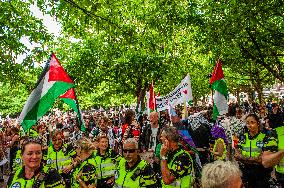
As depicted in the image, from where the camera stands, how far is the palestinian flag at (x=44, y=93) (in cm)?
546

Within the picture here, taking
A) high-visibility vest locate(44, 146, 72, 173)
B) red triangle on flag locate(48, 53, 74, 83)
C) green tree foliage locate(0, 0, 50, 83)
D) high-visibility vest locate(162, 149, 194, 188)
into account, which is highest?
green tree foliage locate(0, 0, 50, 83)

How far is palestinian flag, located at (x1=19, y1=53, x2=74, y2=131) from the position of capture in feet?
17.9

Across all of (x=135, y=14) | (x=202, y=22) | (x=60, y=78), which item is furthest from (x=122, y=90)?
(x=60, y=78)

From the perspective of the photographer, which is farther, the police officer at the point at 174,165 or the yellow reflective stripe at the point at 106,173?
the yellow reflective stripe at the point at 106,173

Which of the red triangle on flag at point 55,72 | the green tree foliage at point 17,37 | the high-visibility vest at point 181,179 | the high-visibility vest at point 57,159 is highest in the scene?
the green tree foliage at point 17,37

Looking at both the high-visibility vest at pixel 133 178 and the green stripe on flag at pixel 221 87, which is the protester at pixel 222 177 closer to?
the high-visibility vest at pixel 133 178

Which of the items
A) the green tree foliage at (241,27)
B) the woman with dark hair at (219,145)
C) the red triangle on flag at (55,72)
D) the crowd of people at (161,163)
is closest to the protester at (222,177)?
the crowd of people at (161,163)

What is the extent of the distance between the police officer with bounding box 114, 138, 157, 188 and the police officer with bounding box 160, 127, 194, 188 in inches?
9.0

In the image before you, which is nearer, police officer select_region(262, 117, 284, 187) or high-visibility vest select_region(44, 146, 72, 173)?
police officer select_region(262, 117, 284, 187)

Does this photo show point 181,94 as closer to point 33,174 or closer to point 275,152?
point 275,152

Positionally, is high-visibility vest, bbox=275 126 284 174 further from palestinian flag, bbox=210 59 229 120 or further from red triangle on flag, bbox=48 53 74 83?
red triangle on flag, bbox=48 53 74 83

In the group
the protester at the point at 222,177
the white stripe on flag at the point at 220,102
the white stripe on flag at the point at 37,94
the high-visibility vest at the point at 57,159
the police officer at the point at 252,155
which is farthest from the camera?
the white stripe on flag at the point at 220,102

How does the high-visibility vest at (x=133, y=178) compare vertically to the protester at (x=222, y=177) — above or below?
below

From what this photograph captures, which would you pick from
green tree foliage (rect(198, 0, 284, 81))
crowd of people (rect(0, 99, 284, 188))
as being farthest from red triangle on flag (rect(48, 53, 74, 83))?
green tree foliage (rect(198, 0, 284, 81))
